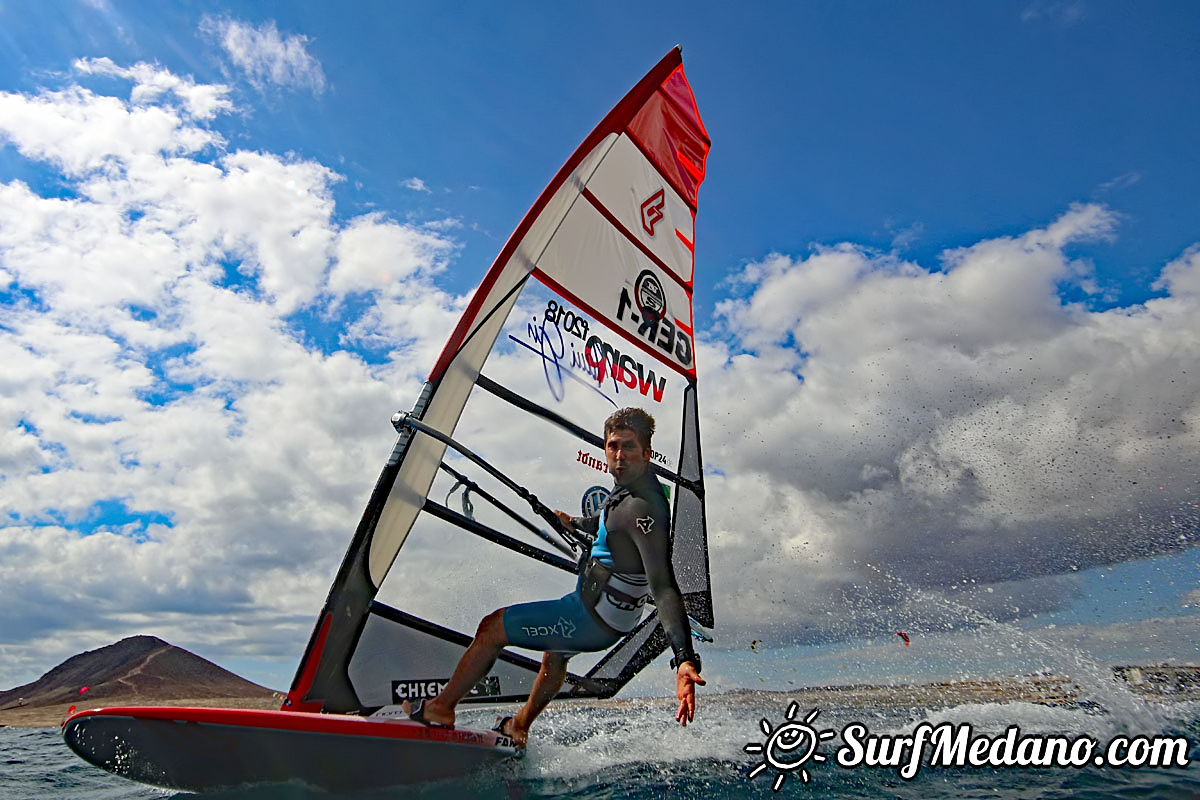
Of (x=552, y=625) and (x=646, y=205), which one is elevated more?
(x=646, y=205)

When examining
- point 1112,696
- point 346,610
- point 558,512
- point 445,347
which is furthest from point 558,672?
point 1112,696

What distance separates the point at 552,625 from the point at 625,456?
1042 mm

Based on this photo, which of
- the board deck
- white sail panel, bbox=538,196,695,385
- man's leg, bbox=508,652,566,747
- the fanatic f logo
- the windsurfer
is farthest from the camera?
the fanatic f logo

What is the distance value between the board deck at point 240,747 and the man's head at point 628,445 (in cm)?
183

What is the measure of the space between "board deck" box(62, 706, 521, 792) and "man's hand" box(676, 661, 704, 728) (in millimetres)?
1689

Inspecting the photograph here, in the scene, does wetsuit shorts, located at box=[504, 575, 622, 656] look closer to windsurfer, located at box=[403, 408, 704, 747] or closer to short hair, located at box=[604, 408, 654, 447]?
windsurfer, located at box=[403, 408, 704, 747]

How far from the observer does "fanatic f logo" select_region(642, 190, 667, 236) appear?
21.2 ft

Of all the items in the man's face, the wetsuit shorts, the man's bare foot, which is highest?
the man's face

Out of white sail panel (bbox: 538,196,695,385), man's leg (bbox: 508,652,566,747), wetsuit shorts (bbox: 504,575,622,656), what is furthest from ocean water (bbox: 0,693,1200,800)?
white sail panel (bbox: 538,196,695,385)

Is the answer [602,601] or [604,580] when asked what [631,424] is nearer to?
[604,580]

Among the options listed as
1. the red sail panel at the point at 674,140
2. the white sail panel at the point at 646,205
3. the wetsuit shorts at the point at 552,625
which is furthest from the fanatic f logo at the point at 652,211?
the wetsuit shorts at the point at 552,625

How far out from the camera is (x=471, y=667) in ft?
13.2

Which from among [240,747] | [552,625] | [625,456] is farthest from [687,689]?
[240,747]

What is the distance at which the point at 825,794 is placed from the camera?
3.53 meters
